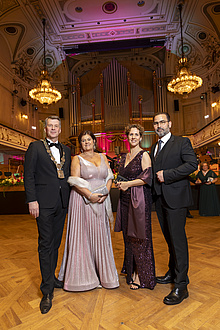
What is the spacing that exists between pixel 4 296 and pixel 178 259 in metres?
1.60

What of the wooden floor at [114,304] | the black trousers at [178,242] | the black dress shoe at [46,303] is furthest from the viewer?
the black trousers at [178,242]

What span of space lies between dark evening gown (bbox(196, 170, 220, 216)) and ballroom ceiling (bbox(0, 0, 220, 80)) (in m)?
6.97

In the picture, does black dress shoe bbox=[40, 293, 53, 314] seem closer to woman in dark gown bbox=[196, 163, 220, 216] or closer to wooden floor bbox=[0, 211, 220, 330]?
wooden floor bbox=[0, 211, 220, 330]

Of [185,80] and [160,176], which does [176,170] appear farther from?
[185,80]

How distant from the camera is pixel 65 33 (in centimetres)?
1055

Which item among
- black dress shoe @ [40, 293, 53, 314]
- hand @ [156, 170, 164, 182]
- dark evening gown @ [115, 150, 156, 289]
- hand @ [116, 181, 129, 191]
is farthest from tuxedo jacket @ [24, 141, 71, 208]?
hand @ [156, 170, 164, 182]

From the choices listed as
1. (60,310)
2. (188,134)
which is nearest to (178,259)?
(60,310)

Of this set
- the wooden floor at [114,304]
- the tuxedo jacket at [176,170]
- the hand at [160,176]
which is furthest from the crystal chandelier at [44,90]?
the hand at [160,176]

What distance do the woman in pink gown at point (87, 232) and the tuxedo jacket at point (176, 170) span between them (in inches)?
→ 22.4

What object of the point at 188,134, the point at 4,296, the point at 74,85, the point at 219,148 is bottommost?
the point at 4,296

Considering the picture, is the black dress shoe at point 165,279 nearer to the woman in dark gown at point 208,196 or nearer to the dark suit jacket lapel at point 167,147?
the dark suit jacket lapel at point 167,147

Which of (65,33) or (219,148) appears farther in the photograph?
(219,148)

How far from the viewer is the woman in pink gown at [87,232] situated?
6.99 ft

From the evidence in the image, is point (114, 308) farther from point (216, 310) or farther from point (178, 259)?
point (216, 310)
